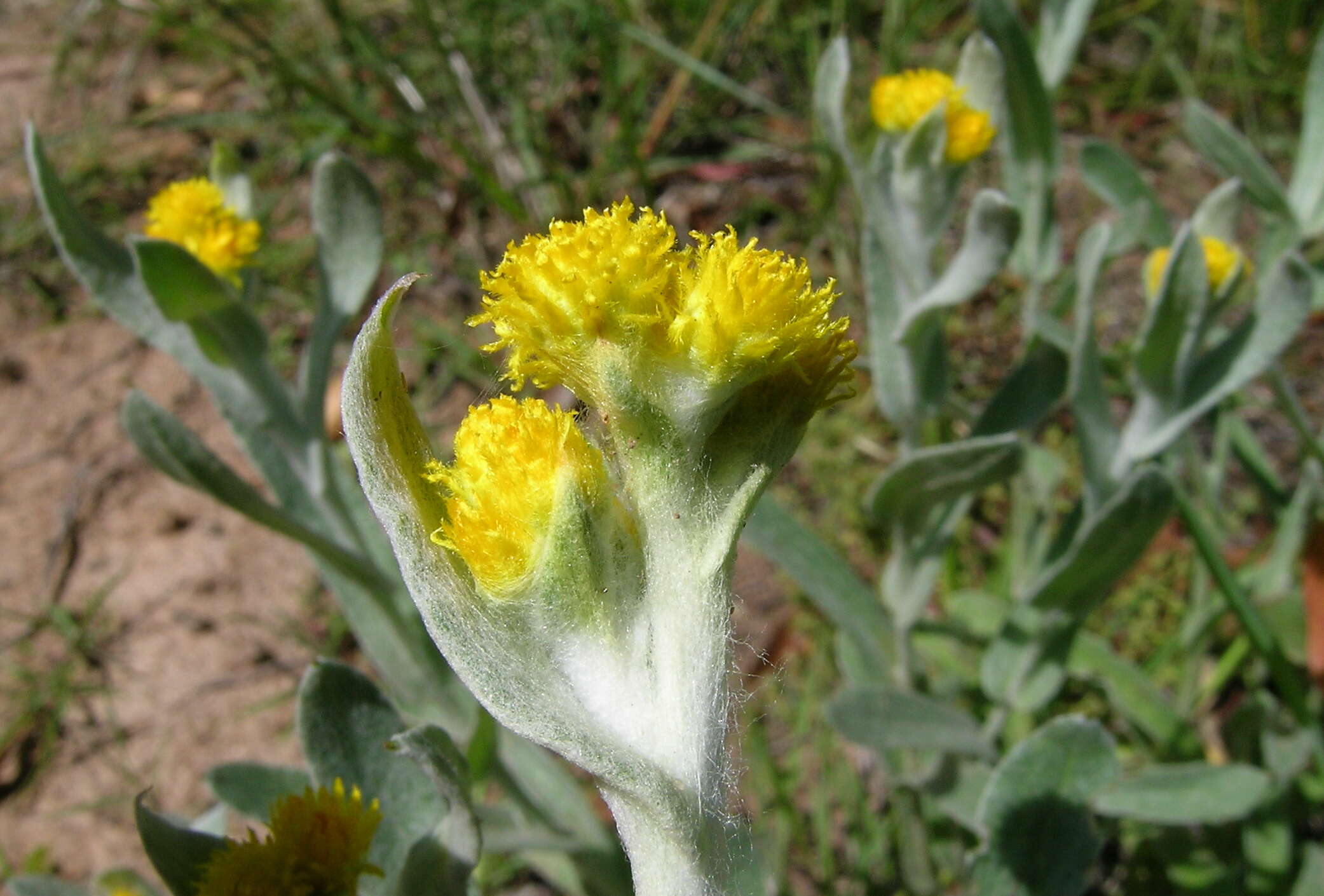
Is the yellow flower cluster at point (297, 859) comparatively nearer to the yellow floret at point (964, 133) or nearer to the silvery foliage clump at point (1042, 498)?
the silvery foliage clump at point (1042, 498)

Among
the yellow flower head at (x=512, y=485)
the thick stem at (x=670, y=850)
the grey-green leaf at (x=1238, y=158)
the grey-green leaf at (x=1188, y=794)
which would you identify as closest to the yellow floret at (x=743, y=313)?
Result: the yellow flower head at (x=512, y=485)

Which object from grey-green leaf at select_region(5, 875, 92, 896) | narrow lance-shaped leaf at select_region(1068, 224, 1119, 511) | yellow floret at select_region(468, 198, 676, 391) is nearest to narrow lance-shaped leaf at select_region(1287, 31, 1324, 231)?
narrow lance-shaped leaf at select_region(1068, 224, 1119, 511)

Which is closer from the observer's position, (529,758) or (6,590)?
(529,758)

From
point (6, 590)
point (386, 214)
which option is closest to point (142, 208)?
point (386, 214)

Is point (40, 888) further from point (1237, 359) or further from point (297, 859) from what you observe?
point (1237, 359)

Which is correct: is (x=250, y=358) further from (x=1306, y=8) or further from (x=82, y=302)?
(x=1306, y=8)

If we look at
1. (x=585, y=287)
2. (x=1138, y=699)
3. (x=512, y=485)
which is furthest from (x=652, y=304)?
(x=1138, y=699)

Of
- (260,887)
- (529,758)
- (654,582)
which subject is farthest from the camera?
(529,758)
